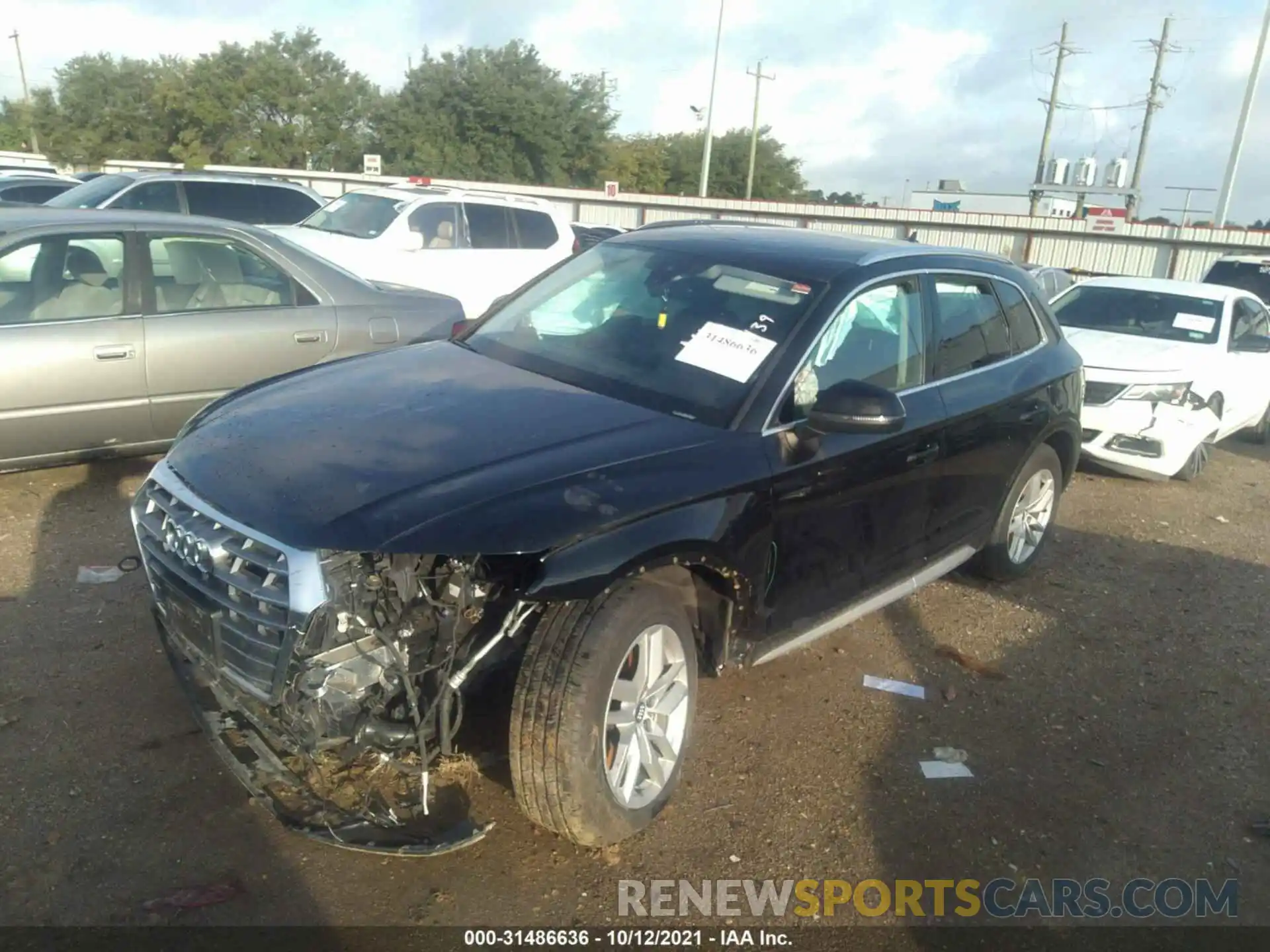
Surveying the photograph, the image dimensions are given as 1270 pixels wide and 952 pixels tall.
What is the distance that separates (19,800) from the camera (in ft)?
9.98

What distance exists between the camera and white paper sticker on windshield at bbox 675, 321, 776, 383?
3.54m

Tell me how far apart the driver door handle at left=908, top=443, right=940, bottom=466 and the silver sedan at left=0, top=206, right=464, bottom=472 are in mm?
3153

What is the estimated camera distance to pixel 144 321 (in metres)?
5.52

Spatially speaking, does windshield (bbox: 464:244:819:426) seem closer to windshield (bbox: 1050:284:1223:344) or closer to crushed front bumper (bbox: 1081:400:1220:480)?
crushed front bumper (bbox: 1081:400:1220:480)

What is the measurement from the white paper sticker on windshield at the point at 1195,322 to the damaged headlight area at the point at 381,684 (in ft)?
26.6

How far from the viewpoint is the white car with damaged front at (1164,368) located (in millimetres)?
7688

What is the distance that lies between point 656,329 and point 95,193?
11.0m

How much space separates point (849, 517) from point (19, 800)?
2.99m

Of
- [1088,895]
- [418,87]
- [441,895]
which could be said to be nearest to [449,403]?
[441,895]

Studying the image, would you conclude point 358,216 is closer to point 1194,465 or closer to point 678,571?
point 1194,465

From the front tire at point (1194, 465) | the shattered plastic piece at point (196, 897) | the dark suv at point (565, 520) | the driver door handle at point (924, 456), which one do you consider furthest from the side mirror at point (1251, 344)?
the shattered plastic piece at point (196, 897)

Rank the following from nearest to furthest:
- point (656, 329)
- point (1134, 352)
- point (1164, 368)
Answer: point (656, 329) → point (1164, 368) → point (1134, 352)

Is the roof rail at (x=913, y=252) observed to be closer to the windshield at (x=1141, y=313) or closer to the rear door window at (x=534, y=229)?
the windshield at (x=1141, y=313)

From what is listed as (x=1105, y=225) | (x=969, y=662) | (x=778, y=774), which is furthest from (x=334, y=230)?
(x=1105, y=225)
